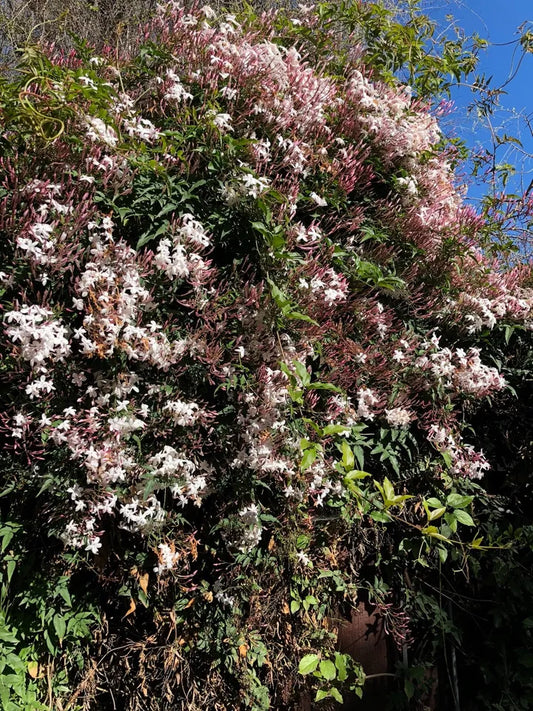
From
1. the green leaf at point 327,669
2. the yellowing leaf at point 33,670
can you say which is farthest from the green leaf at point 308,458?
the yellowing leaf at point 33,670

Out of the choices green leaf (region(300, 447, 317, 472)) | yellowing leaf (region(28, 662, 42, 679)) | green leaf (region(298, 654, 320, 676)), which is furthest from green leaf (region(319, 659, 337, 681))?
yellowing leaf (region(28, 662, 42, 679))

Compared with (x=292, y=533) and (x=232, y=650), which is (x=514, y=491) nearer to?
(x=292, y=533)

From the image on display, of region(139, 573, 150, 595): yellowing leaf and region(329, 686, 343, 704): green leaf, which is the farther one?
region(329, 686, 343, 704): green leaf

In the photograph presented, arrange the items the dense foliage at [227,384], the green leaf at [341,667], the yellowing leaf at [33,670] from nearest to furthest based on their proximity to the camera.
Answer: the dense foliage at [227,384] < the yellowing leaf at [33,670] < the green leaf at [341,667]

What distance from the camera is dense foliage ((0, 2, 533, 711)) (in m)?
1.73

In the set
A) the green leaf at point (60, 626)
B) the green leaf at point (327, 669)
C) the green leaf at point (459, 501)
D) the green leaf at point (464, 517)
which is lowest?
the green leaf at point (60, 626)

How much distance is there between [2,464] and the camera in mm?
1748

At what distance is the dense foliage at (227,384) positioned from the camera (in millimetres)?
1732

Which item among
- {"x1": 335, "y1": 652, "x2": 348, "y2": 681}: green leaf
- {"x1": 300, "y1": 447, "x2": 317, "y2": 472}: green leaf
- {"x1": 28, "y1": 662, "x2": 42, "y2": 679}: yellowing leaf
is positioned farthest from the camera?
{"x1": 335, "y1": 652, "x2": 348, "y2": 681}: green leaf

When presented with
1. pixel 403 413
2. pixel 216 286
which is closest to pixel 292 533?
pixel 403 413

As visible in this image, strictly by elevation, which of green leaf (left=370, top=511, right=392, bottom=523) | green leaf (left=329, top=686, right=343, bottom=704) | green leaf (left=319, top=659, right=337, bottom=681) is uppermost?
green leaf (left=370, top=511, right=392, bottom=523)

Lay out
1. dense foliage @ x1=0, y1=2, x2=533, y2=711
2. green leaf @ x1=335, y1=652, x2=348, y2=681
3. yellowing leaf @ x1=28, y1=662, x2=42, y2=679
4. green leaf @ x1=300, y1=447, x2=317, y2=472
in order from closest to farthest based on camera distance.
Result: 1. green leaf @ x1=300, y1=447, x2=317, y2=472
2. dense foliage @ x1=0, y1=2, x2=533, y2=711
3. yellowing leaf @ x1=28, y1=662, x2=42, y2=679
4. green leaf @ x1=335, y1=652, x2=348, y2=681

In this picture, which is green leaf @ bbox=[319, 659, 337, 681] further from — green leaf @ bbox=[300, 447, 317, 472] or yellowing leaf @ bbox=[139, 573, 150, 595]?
green leaf @ bbox=[300, 447, 317, 472]

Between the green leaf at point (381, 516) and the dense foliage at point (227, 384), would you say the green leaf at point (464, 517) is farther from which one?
the green leaf at point (381, 516)
